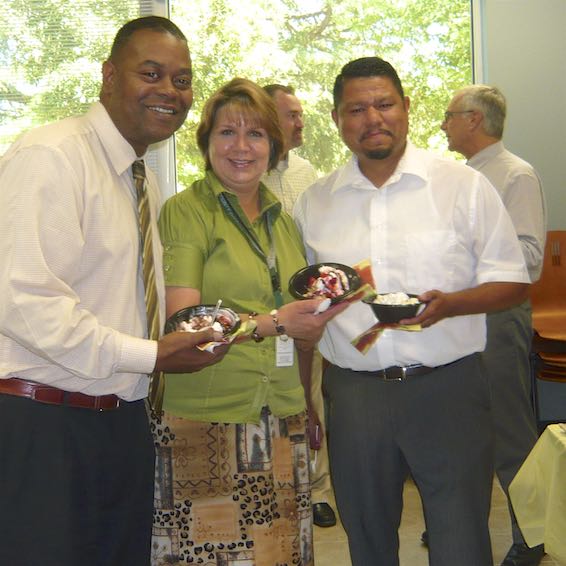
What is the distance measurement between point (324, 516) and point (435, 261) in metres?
2.09

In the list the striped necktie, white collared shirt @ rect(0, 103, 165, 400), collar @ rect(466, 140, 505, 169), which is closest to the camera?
white collared shirt @ rect(0, 103, 165, 400)

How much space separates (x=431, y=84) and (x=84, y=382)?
4.01 m

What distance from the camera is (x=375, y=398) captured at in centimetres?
227

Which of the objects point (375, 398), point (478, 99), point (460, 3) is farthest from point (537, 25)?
point (375, 398)

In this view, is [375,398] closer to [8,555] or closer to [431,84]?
[8,555]

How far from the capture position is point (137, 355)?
1852 millimetres

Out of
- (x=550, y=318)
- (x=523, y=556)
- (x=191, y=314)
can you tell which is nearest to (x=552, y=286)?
(x=550, y=318)

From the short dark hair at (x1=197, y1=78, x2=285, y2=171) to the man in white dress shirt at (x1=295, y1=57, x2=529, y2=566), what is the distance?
0.23 meters

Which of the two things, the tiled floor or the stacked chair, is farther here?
the stacked chair

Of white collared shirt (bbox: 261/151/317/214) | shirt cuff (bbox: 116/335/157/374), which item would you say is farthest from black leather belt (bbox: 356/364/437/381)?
white collared shirt (bbox: 261/151/317/214)

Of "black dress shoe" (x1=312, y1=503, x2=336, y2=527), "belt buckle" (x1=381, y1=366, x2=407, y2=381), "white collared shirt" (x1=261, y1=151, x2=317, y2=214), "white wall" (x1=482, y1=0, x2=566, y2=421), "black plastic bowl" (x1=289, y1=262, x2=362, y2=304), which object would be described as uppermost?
"white wall" (x1=482, y1=0, x2=566, y2=421)

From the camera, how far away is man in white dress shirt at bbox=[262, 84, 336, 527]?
12.9ft

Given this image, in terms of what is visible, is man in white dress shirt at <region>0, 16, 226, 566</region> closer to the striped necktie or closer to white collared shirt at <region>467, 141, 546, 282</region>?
the striped necktie

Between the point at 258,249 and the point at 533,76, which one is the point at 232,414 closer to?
the point at 258,249
